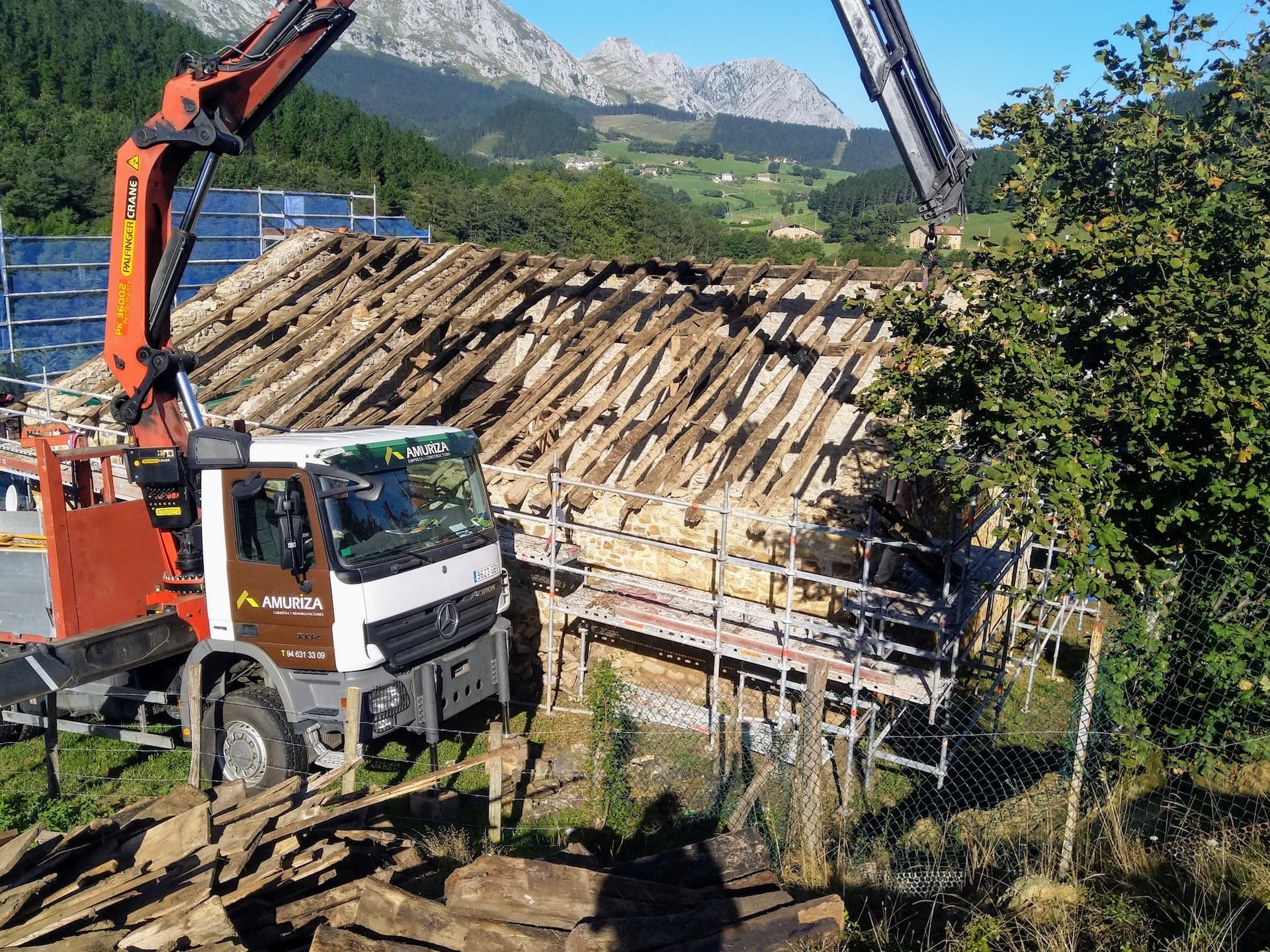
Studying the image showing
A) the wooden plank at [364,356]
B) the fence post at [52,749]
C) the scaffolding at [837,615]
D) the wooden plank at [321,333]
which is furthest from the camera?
Result: the wooden plank at [321,333]

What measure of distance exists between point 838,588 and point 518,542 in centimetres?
360

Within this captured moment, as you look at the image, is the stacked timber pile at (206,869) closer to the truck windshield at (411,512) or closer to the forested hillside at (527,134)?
the truck windshield at (411,512)

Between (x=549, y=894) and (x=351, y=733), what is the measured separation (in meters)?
2.53

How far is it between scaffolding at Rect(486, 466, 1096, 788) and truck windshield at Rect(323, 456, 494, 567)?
1.55 m

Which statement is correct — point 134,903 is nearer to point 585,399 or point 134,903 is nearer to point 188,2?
point 585,399

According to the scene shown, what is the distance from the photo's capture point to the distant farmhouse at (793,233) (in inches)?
3122

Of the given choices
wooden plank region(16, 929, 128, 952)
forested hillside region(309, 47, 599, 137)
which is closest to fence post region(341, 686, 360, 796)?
wooden plank region(16, 929, 128, 952)

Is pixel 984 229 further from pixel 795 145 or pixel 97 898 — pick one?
pixel 795 145

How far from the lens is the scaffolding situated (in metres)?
7.96

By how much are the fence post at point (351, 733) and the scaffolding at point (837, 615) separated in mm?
3036

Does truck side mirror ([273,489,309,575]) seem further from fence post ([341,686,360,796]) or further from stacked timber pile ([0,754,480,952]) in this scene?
stacked timber pile ([0,754,480,952])

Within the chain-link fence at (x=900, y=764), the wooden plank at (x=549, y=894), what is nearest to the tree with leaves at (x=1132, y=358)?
the chain-link fence at (x=900, y=764)

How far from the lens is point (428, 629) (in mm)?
7434

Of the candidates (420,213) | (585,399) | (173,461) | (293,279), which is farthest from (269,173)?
(173,461)
